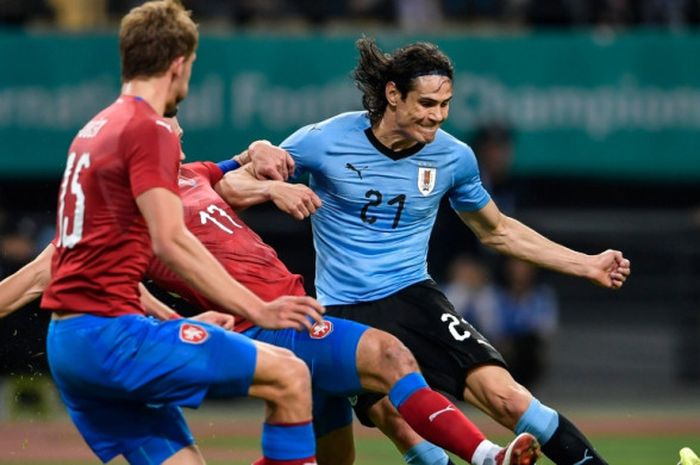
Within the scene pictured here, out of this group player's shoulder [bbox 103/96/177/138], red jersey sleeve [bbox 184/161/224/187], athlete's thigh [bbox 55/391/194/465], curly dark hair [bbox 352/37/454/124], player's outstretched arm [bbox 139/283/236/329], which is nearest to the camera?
player's shoulder [bbox 103/96/177/138]

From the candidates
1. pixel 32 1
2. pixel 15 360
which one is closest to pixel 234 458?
pixel 15 360

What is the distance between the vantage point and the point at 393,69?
7496 mm

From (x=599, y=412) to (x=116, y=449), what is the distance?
881cm

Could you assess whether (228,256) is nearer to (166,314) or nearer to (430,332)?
(166,314)

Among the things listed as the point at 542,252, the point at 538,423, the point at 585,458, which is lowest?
the point at 585,458

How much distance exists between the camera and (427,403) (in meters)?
6.67

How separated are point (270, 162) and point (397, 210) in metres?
0.70

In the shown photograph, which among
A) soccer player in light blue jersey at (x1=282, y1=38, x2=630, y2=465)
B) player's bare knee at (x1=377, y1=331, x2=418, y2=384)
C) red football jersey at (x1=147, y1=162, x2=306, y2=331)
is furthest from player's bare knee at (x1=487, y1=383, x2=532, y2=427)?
red football jersey at (x1=147, y1=162, x2=306, y2=331)

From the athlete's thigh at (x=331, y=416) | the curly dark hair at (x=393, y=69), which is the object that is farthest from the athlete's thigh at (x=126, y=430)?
the curly dark hair at (x=393, y=69)

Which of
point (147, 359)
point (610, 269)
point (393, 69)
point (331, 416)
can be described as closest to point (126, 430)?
point (147, 359)

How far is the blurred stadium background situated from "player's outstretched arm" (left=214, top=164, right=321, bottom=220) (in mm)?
6835

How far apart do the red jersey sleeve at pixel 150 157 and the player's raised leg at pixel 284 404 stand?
76cm

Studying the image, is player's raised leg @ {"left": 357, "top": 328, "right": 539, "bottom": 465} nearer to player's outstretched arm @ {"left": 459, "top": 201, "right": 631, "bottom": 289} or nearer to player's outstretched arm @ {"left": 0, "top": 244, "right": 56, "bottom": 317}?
player's outstretched arm @ {"left": 459, "top": 201, "right": 631, "bottom": 289}

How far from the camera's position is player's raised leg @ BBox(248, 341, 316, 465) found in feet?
19.1
